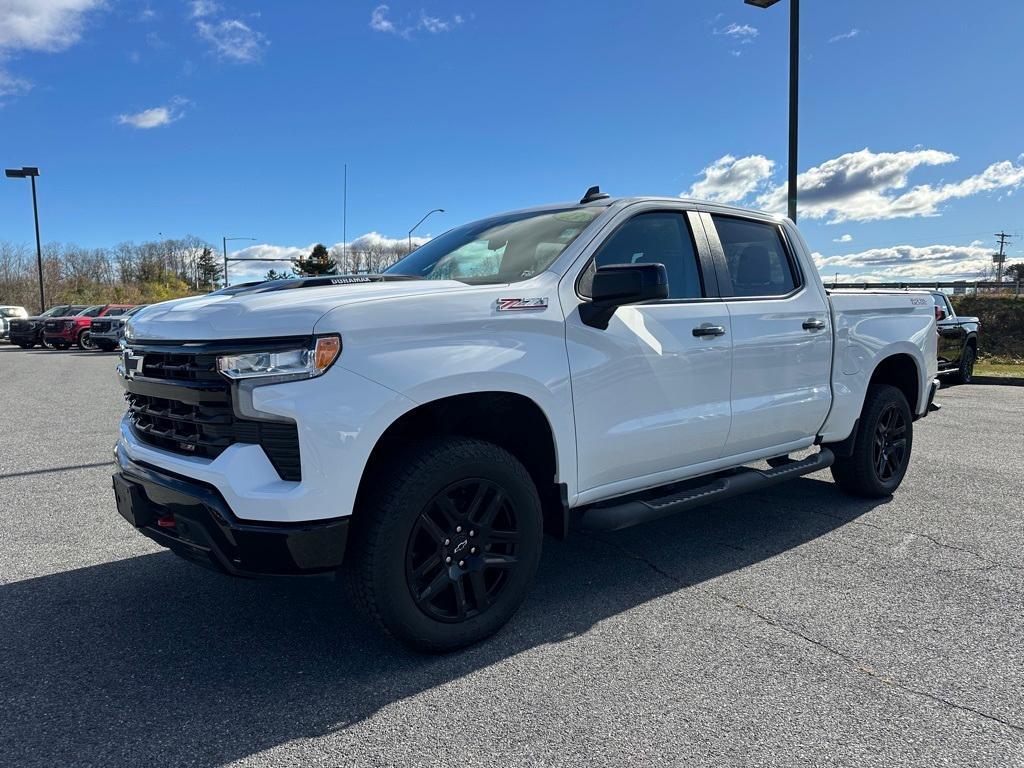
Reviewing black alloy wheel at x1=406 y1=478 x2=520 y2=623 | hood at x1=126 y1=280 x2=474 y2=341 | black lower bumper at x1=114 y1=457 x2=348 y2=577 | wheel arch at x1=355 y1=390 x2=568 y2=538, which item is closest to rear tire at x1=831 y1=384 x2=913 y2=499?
A: wheel arch at x1=355 y1=390 x2=568 y2=538

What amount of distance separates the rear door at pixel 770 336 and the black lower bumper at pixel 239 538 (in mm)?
2333

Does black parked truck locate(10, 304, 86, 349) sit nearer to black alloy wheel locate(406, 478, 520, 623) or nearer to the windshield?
the windshield

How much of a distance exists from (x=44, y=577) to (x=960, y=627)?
445 cm

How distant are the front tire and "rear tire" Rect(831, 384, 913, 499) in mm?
2971

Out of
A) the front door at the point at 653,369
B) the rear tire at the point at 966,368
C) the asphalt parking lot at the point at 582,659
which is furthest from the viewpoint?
the rear tire at the point at 966,368

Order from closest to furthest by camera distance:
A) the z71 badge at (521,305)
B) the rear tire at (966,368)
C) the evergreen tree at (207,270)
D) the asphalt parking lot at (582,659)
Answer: the asphalt parking lot at (582,659) < the z71 badge at (521,305) < the rear tire at (966,368) < the evergreen tree at (207,270)

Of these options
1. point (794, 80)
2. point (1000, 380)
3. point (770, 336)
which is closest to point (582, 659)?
point (770, 336)

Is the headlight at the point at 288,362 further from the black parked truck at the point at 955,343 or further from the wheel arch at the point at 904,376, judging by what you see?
the black parked truck at the point at 955,343

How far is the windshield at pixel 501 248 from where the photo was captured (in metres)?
3.49

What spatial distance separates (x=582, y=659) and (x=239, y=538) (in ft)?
4.62

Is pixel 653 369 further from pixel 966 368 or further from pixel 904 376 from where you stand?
pixel 966 368

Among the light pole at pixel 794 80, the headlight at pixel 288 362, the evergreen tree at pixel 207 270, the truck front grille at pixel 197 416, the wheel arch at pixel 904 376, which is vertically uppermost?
the evergreen tree at pixel 207 270

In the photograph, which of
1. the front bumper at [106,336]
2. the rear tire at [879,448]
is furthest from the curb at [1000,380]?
the front bumper at [106,336]

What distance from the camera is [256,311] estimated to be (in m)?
2.62
